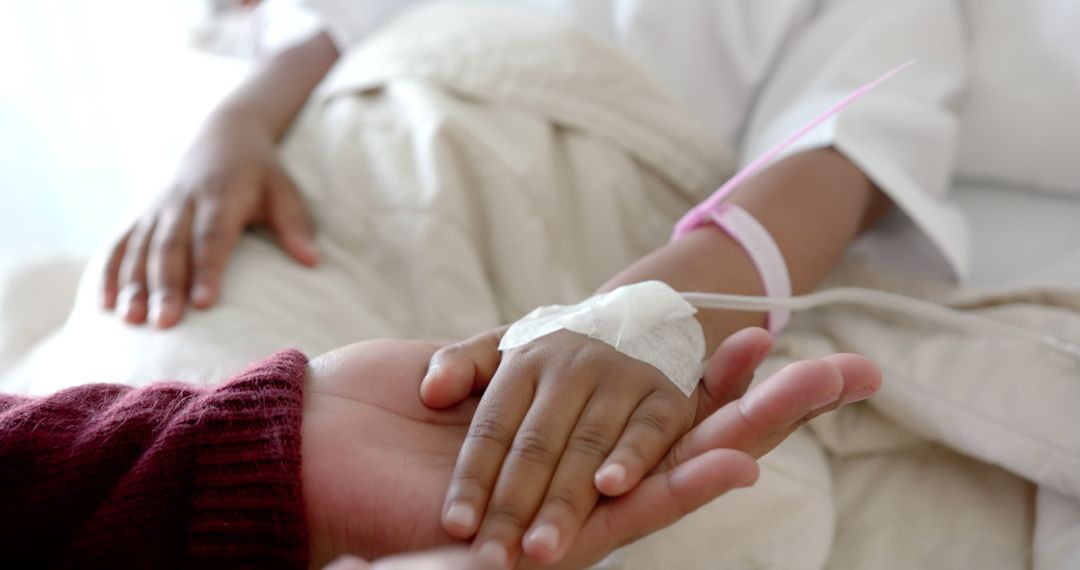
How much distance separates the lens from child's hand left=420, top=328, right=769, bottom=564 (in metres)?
0.51

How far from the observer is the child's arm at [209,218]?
2.75 feet

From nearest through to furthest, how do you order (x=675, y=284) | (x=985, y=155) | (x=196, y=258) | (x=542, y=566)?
(x=542, y=566)
(x=675, y=284)
(x=196, y=258)
(x=985, y=155)

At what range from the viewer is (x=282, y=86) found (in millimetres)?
1101

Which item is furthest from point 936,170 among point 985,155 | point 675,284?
point 675,284

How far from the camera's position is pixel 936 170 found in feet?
3.20

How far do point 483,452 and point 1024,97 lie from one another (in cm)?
84

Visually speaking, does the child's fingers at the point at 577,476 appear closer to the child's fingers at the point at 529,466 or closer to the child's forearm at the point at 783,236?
the child's fingers at the point at 529,466

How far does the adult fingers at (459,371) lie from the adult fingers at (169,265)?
322mm

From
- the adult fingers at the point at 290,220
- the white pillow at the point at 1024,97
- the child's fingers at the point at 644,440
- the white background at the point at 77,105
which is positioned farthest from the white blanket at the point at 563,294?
the white background at the point at 77,105

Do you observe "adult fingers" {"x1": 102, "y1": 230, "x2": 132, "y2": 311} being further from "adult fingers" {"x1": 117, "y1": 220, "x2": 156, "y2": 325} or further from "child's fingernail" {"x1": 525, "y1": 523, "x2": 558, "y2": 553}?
"child's fingernail" {"x1": 525, "y1": 523, "x2": 558, "y2": 553}

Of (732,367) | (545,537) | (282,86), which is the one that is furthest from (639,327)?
(282,86)

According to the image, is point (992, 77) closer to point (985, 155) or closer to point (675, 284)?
point (985, 155)

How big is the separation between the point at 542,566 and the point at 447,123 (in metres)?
0.50

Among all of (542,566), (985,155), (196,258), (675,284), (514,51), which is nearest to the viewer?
(542,566)
